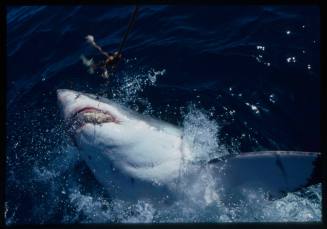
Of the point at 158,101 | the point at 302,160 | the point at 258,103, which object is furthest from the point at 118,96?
the point at 302,160

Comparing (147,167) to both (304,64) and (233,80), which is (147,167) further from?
(304,64)

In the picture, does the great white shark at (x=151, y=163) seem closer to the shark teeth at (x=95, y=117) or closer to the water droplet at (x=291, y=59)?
the shark teeth at (x=95, y=117)

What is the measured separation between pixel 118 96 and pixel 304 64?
7.77 ft

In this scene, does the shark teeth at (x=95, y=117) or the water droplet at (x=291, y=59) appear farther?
the water droplet at (x=291, y=59)

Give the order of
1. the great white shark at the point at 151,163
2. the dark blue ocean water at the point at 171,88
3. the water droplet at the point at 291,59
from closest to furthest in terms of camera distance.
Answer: the great white shark at the point at 151,163
the dark blue ocean water at the point at 171,88
the water droplet at the point at 291,59

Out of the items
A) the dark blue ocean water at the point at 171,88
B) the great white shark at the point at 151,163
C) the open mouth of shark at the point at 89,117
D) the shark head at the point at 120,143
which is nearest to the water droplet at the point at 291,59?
the dark blue ocean water at the point at 171,88

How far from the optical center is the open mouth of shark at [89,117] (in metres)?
2.98

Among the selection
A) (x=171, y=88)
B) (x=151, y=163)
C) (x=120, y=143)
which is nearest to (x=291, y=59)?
(x=171, y=88)

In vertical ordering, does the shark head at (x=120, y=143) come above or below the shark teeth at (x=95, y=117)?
below

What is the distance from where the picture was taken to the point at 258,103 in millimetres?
4195

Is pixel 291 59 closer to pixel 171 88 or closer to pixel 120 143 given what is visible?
pixel 171 88

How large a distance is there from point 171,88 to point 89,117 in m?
1.82

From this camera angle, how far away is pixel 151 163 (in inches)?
118

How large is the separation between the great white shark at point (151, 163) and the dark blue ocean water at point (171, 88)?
0.84 ft
